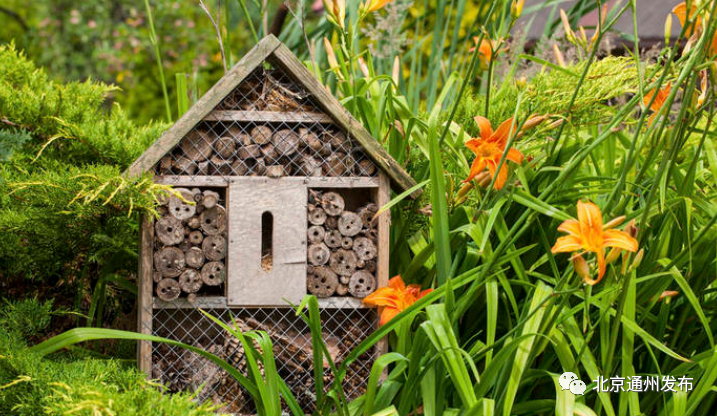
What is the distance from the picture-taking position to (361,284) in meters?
1.42

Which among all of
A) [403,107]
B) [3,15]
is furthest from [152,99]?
[403,107]

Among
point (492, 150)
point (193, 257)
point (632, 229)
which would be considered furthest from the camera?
point (193, 257)

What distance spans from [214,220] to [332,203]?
0.25 meters

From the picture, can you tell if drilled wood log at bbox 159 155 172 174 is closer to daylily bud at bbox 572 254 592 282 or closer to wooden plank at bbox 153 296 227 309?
wooden plank at bbox 153 296 227 309

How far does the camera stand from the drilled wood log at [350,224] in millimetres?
1407

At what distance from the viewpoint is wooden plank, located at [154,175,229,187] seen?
52.6 inches

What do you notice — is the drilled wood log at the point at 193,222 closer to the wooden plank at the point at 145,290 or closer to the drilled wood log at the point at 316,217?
the wooden plank at the point at 145,290

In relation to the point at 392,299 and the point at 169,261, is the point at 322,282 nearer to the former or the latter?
the point at 392,299

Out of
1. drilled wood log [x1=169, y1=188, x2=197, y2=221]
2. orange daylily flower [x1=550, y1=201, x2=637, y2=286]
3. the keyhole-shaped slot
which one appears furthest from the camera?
the keyhole-shaped slot

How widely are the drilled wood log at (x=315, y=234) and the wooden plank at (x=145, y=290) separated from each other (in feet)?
1.06

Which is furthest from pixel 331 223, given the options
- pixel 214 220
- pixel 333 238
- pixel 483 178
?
pixel 483 178

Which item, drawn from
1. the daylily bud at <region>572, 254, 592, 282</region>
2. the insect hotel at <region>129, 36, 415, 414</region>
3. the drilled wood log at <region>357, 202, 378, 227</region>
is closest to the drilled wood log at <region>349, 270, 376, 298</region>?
the insect hotel at <region>129, 36, 415, 414</region>

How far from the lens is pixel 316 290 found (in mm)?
1408

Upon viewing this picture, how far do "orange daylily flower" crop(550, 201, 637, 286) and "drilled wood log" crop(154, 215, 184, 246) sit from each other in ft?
2.48
